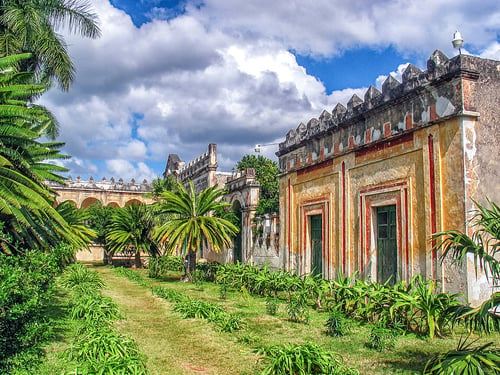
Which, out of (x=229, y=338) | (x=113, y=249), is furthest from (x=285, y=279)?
(x=113, y=249)

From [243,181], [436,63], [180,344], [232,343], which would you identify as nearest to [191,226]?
[243,181]

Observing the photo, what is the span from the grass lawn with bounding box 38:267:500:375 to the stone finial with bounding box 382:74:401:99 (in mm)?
5518

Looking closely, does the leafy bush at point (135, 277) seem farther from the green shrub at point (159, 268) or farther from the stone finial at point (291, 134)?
the stone finial at point (291, 134)

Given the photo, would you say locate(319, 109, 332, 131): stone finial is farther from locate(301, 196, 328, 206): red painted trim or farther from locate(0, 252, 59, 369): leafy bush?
locate(0, 252, 59, 369): leafy bush

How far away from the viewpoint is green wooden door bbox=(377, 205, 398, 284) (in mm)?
11602

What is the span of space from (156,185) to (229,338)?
68.5ft

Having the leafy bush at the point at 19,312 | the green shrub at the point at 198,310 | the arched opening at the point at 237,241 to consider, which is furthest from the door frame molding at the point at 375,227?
the arched opening at the point at 237,241

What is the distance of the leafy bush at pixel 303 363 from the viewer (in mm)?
5934

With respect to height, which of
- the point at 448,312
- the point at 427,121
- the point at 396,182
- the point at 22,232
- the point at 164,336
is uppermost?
the point at 427,121

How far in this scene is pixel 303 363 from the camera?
19.8 feet

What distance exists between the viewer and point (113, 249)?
26422 mm

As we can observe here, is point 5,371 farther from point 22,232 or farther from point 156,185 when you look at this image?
point 156,185

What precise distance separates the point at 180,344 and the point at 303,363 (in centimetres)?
270

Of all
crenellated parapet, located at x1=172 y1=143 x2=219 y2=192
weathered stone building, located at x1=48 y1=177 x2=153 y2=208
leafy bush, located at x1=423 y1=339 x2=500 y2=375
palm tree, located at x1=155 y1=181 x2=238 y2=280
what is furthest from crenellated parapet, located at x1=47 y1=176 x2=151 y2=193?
leafy bush, located at x1=423 y1=339 x2=500 y2=375
